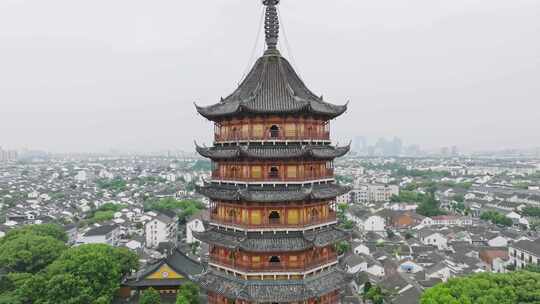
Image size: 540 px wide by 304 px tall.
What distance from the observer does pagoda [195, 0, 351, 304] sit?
22.3m

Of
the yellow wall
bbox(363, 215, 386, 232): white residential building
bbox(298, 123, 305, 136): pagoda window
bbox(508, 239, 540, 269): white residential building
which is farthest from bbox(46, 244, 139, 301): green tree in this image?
bbox(363, 215, 386, 232): white residential building

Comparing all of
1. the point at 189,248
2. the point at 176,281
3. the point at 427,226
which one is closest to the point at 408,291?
the point at 176,281

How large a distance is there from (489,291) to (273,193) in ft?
67.6

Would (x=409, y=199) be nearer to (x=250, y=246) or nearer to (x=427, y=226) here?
(x=427, y=226)

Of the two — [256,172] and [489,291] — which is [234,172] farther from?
[489,291]

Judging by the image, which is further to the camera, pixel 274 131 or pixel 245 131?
pixel 245 131

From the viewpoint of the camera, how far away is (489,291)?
32250mm

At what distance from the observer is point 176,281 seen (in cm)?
4400

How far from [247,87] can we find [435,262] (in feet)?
161

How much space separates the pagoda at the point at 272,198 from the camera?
2231 centimetres

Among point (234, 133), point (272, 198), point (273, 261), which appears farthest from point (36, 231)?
point (272, 198)

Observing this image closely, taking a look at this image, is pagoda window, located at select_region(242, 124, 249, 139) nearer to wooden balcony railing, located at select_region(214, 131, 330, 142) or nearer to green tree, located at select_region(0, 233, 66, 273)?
wooden balcony railing, located at select_region(214, 131, 330, 142)

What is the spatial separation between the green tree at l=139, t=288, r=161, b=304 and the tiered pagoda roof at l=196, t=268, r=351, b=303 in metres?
18.3

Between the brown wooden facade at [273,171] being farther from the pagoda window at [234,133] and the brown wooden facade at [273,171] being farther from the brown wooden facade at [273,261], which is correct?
the brown wooden facade at [273,261]
